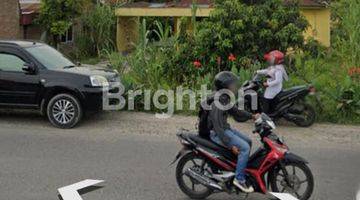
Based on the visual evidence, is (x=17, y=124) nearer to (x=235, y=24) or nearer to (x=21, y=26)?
(x=235, y=24)

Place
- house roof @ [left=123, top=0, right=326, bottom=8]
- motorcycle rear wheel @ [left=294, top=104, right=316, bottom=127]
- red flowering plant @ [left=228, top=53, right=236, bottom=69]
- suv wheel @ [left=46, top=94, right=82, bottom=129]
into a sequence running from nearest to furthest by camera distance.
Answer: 1. suv wheel @ [left=46, top=94, right=82, bottom=129]
2. motorcycle rear wheel @ [left=294, top=104, right=316, bottom=127]
3. red flowering plant @ [left=228, top=53, right=236, bottom=69]
4. house roof @ [left=123, top=0, right=326, bottom=8]

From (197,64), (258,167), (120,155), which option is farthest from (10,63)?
(258,167)

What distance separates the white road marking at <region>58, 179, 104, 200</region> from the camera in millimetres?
6968

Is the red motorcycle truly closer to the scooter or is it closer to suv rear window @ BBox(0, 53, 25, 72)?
the scooter

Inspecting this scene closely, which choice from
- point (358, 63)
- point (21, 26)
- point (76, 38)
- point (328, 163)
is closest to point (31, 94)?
point (328, 163)

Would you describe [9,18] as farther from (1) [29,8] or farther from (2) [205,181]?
(2) [205,181]

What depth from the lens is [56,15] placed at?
2589 centimetres

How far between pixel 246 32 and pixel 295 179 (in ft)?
26.3

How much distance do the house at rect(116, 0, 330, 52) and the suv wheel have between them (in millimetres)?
12155

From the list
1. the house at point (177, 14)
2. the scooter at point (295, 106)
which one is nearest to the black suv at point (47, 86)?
the scooter at point (295, 106)

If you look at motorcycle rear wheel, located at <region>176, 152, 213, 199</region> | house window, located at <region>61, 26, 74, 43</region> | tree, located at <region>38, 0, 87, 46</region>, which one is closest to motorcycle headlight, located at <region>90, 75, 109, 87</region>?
motorcycle rear wheel, located at <region>176, 152, 213, 199</region>

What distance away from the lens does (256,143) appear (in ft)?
32.8

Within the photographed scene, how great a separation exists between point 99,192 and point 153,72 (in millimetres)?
6738

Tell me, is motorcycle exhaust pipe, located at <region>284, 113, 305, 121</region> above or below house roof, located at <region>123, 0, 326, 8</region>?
below
